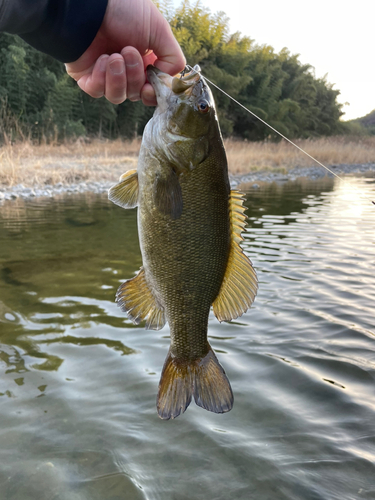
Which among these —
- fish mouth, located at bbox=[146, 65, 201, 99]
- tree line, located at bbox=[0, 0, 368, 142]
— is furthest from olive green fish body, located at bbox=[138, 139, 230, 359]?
tree line, located at bbox=[0, 0, 368, 142]

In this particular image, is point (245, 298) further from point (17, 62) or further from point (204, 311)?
point (17, 62)

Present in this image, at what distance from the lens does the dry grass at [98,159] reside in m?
16.7

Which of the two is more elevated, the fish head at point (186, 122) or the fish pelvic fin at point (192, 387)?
the fish head at point (186, 122)

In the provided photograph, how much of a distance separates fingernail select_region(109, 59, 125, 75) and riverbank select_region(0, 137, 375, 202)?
1265 centimetres

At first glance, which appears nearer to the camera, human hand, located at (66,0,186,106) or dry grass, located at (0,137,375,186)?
human hand, located at (66,0,186,106)

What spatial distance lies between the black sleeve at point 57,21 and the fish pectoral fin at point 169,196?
1.02m

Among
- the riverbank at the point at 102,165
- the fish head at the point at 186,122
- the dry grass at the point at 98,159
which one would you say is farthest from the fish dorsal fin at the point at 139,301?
the dry grass at the point at 98,159

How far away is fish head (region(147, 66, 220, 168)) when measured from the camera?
77.2 inches

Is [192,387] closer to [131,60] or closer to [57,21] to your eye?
[131,60]

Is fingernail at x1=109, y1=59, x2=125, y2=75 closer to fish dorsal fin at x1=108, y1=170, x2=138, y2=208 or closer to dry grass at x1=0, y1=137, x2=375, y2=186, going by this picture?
fish dorsal fin at x1=108, y1=170, x2=138, y2=208

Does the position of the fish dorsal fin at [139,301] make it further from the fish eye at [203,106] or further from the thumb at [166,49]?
the thumb at [166,49]

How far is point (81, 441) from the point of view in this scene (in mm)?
3023

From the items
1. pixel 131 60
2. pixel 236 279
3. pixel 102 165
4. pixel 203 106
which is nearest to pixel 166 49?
pixel 131 60

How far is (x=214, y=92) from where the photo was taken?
3631 centimetres
